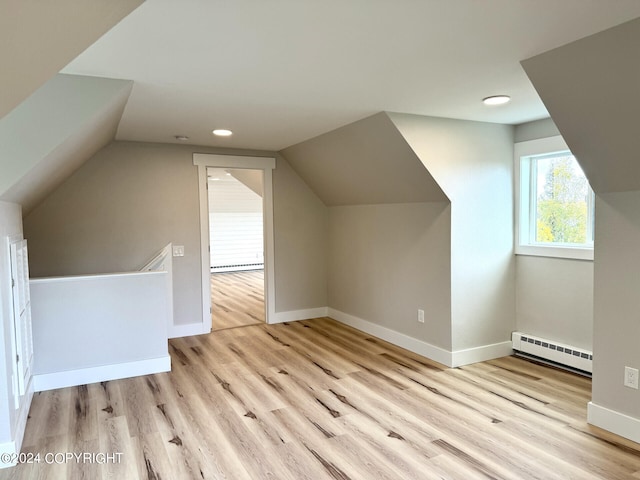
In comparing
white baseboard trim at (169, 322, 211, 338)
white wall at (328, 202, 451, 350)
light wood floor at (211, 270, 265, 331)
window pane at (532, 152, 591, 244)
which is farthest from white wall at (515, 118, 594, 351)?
white baseboard trim at (169, 322, 211, 338)

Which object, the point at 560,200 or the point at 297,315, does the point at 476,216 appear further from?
the point at 297,315

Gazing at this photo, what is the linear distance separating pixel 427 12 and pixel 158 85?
1.67 meters

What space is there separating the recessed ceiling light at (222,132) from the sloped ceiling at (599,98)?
261 cm

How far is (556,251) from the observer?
3715mm

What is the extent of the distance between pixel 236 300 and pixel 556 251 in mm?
4719

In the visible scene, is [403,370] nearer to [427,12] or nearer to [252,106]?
[252,106]

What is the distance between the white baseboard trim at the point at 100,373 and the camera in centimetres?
337

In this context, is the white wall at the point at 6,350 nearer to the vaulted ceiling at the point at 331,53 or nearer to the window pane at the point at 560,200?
the vaulted ceiling at the point at 331,53

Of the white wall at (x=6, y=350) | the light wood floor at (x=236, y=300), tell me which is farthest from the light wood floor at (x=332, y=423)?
the light wood floor at (x=236, y=300)

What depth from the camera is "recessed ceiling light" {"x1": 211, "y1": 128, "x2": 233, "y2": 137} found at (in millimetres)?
3988

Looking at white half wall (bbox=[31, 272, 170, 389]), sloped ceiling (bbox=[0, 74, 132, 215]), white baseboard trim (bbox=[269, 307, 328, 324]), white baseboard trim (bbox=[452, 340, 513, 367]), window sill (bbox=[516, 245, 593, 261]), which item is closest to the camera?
sloped ceiling (bbox=[0, 74, 132, 215])

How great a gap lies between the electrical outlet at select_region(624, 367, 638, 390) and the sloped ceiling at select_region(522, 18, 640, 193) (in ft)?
3.51

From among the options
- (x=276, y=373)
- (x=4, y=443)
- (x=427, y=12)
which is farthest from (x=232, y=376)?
(x=427, y=12)

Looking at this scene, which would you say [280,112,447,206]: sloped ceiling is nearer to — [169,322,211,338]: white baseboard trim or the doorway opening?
[169,322,211,338]: white baseboard trim
